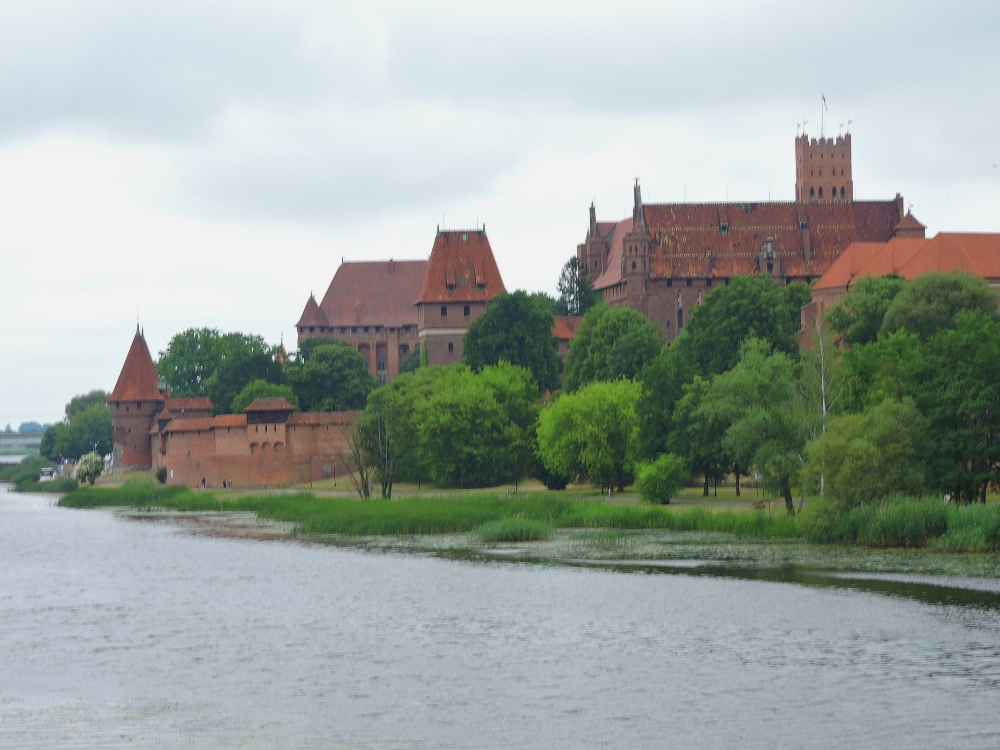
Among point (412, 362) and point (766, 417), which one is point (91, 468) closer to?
point (412, 362)

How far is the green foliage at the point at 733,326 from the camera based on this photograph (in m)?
64.9

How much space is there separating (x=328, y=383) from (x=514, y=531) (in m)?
58.6

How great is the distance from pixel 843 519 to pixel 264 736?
2121cm

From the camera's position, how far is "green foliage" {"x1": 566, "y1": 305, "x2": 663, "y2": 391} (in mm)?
73688

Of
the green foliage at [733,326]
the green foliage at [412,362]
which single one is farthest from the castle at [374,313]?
the green foliage at [733,326]

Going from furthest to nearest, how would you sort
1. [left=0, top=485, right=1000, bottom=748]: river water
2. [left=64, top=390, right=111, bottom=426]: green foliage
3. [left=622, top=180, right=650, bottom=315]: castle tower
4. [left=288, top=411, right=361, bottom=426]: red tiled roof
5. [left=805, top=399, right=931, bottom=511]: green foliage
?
[left=64, top=390, right=111, bottom=426]: green foliage, [left=622, top=180, right=650, bottom=315]: castle tower, [left=288, top=411, right=361, bottom=426]: red tiled roof, [left=805, top=399, right=931, bottom=511]: green foliage, [left=0, top=485, right=1000, bottom=748]: river water

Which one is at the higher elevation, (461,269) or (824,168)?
(824,168)

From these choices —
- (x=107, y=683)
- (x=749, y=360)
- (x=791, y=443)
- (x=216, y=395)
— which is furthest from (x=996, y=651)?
(x=216, y=395)

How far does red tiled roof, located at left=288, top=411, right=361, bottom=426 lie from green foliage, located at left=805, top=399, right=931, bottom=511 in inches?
1866

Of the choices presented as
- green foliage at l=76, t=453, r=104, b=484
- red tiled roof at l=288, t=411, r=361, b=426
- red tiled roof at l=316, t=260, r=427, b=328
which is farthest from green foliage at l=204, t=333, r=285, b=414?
red tiled roof at l=316, t=260, r=427, b=328

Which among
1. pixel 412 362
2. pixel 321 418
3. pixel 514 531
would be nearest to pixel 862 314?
pixel 514 531

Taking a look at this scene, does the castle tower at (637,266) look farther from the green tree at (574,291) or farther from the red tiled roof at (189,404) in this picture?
the red tiled roof at (189,404)

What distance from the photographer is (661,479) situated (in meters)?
51.1

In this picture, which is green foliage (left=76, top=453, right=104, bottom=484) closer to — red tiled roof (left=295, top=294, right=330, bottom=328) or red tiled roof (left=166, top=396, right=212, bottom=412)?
red tiled roof (left=166, top=396, right=212, bottom=412)
